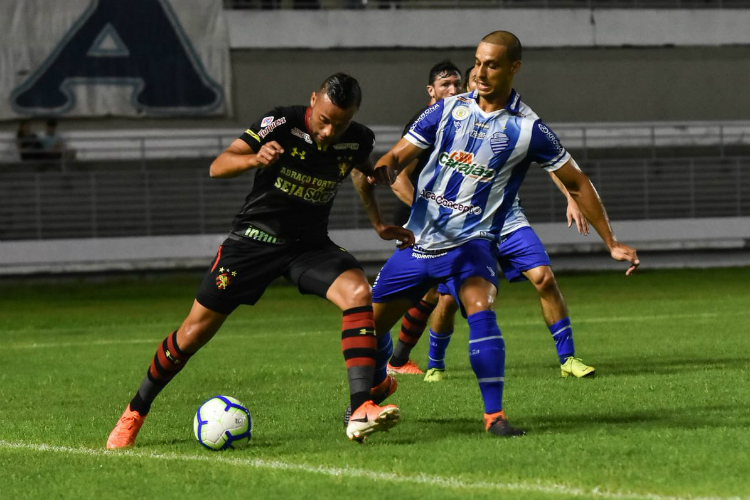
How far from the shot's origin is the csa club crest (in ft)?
18.9

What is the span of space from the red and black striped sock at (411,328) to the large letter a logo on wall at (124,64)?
55.3 ft

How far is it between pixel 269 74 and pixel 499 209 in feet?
64.9

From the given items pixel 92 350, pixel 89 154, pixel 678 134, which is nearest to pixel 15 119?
pixel 89 154

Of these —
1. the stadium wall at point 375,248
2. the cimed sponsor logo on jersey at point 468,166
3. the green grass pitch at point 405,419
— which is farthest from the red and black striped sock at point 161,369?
the stadium wall at point 375,248

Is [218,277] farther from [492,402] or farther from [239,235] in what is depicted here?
[492,402]

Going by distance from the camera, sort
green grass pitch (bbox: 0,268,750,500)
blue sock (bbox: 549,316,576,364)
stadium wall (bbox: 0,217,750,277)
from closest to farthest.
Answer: green grass pitch (bbox: 0,268,750,500) → blue sock (bbox: 549,316,576,364) → stadium wall (bbox: 0,217,750,277)

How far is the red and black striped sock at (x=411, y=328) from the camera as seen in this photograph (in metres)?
8.55

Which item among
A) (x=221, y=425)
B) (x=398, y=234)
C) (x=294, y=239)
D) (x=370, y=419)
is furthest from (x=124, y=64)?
(x=370, y=419)

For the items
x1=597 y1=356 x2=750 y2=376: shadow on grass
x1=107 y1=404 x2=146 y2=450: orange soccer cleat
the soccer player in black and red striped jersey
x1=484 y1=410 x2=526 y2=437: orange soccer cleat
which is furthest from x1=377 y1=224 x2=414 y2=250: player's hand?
x1=597 y1=356 x2=750 y2=376: shadow on grass

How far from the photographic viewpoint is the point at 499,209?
6016 mm

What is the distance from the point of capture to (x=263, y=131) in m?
5.67

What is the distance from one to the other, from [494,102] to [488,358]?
4.48ft

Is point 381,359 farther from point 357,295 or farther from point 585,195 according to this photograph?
point 585,195

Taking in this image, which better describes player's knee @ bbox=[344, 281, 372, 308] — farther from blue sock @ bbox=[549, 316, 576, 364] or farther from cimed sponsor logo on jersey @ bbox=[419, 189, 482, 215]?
blue sock @ bbox=[549, 316, 576, 364]
